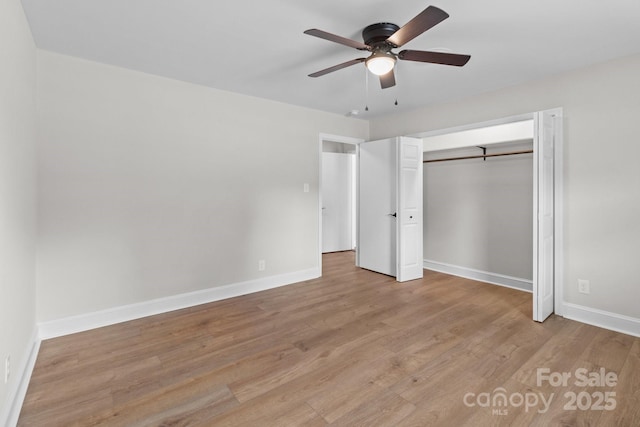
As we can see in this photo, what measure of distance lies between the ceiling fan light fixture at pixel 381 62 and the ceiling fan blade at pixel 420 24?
12cm

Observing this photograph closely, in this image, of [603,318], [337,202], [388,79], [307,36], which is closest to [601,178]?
[603,318]

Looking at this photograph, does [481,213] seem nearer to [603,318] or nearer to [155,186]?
[603,318]

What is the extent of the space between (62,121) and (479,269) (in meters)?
5.07

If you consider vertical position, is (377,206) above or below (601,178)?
below

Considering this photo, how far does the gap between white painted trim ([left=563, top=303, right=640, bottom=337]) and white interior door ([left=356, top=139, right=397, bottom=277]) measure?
2037 millimetres

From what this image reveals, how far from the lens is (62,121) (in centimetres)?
269

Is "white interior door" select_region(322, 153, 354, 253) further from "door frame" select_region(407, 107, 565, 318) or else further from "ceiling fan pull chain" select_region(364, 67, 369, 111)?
"door frame" select_region(407, 107, 565, 318)

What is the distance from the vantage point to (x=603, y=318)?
9.39 feet

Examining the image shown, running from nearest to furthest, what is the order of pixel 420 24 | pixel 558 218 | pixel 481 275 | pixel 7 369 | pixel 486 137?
pixel 7 369 < pixel 420 24 < pixel 558 218 < pixel 486 137 < pixel 481 275

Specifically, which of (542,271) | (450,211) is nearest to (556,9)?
(542,271)

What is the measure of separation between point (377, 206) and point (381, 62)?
2712mm

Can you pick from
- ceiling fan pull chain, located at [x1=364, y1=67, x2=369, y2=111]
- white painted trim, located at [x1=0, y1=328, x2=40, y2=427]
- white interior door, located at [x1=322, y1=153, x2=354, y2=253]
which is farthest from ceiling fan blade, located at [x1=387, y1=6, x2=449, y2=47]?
white interior door, located at [x1=322, y1=153, x2=354, y2=253]

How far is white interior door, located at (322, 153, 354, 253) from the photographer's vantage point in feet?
21.5

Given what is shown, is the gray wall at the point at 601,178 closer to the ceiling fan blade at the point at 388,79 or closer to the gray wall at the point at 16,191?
the ceiling fan blade at the point at 388,79
